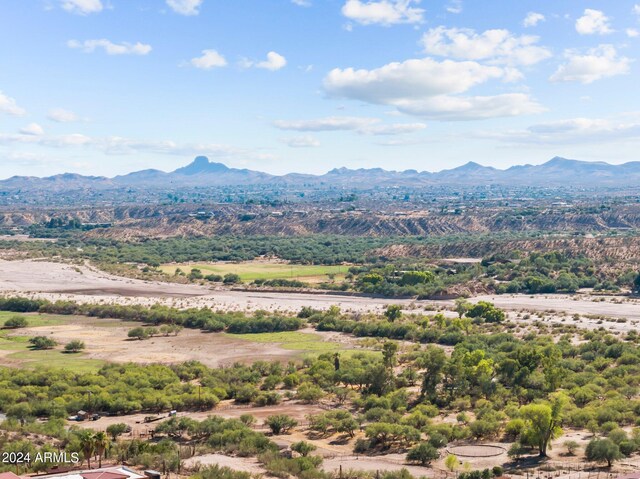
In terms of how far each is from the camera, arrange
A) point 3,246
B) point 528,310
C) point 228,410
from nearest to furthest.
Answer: point 228,410, point 528,310, point 3,246

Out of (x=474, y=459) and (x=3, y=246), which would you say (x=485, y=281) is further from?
(x=3, y=246)

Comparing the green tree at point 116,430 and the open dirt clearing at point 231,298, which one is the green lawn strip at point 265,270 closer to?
the open dirt clearing at point 231,298

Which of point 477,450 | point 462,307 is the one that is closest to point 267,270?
point 462,307

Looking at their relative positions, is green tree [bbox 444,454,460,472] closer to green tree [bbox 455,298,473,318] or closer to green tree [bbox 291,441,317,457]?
green tree [bbox 291,441,317,457]

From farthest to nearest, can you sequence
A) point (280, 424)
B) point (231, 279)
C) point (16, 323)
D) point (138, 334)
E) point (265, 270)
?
point (265, 270) → point (231, 279) → point (16, 323) → point (138, 334) → point (280, 424)

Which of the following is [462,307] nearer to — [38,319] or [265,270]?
[38,319]

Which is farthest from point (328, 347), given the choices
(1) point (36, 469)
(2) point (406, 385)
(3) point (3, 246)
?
(3) point (3, 246)

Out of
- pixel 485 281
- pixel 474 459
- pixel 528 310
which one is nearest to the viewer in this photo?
pixel 474 459
